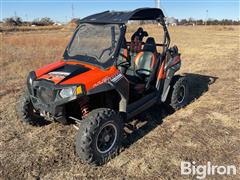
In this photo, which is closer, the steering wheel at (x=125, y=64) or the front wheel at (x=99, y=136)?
the front wheel at (x=99, y=136)

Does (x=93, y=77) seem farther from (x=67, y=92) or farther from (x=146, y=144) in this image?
(x=146, y=144)

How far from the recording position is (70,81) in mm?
4082

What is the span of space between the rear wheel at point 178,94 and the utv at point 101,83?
59 millimetres

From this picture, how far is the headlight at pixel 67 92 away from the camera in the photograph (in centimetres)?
394

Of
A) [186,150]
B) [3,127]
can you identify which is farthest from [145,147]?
[3,127]

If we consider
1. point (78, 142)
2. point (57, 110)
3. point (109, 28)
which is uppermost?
point (109, 28)

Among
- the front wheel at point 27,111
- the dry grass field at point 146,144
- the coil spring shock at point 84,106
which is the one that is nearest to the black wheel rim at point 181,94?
the dry grass field at point 146,144

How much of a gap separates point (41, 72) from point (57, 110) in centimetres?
79

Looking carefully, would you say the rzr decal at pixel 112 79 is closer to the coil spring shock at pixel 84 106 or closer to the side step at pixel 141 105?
the coil spring shock at pixel 84 106

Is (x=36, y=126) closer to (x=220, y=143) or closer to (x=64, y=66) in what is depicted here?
(x=64, y=66)

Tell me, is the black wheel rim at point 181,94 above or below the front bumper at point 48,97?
below

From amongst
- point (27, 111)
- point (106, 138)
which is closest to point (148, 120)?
point (106, 138)

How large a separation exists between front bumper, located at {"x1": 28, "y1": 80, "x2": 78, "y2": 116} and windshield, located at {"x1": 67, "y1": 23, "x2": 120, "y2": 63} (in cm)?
85

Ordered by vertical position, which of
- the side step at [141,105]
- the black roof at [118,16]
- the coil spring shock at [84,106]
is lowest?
the side step at [141,105]
